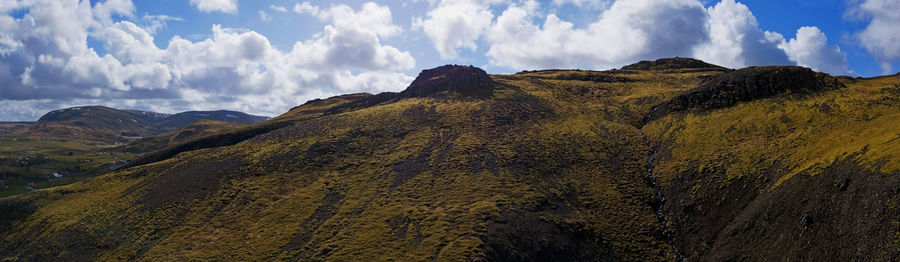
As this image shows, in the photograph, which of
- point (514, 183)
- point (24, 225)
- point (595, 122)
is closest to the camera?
point (514, 183)

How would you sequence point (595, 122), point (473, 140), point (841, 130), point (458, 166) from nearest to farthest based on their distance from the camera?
point (841, 130)
point (458, 166)
point (473, 140)
point (595, 122)

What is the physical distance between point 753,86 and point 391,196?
205 ft

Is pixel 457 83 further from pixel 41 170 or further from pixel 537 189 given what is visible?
pixel 41 170

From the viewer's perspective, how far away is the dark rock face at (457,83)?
112m

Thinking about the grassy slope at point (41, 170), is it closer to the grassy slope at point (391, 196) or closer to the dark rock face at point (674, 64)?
the grassy slope at point (391, 196)

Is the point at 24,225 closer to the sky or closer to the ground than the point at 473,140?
closer to the ground

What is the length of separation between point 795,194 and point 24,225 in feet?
347

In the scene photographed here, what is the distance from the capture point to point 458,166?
6500 centimetres

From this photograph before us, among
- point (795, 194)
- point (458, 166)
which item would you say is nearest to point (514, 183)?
point (458, 166)

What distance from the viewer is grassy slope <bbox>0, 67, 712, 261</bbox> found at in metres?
46.6

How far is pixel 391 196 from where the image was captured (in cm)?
5819

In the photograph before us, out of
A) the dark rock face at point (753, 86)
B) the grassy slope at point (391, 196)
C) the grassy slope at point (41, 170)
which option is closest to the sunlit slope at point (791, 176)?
the dark rock face at point (753, 86)

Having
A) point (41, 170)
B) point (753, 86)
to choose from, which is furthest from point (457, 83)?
point (41, 170)

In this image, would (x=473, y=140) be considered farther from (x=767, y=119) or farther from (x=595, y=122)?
(x=767, y=119)
